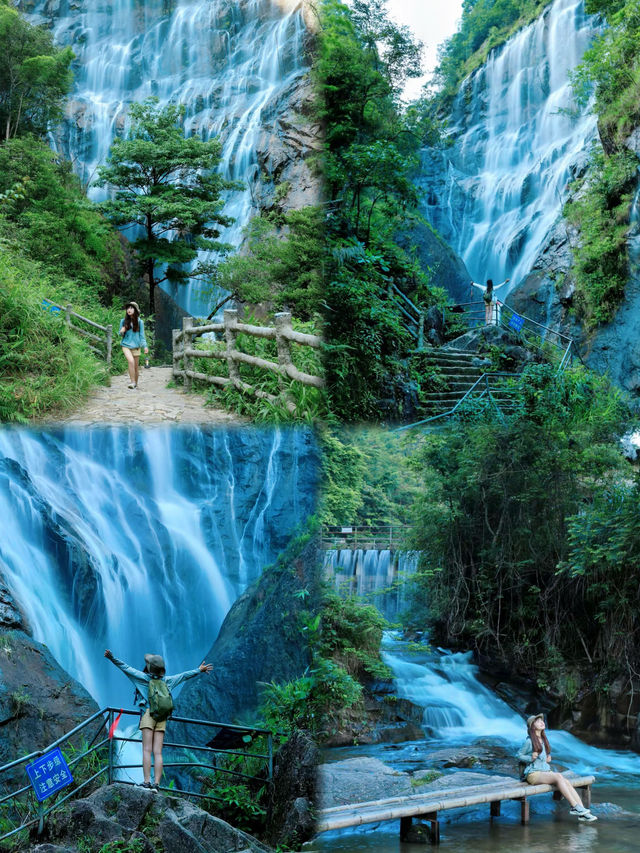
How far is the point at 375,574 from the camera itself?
8094 millimetres

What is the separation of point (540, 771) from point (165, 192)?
21.6 feet

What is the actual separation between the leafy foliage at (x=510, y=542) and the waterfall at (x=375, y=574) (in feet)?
1.51

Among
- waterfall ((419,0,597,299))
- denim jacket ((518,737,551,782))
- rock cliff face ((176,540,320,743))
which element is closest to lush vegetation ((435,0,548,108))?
waterfall ((419,0,597,299))

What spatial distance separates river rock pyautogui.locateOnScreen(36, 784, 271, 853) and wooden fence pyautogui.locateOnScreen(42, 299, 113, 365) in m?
2.76

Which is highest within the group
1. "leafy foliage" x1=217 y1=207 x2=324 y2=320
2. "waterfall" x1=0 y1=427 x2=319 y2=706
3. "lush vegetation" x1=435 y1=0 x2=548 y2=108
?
"lush vegetation" x1=435 y1=0 x2=548 y2=108

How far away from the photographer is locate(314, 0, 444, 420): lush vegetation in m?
2.57

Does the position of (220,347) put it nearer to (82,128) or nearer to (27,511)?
(82,128)

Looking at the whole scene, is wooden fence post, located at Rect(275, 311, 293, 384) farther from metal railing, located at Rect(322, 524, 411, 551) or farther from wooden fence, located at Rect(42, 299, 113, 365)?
metal railing, located at Rect(322, 524, 411, 551)

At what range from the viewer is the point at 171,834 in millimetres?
4344

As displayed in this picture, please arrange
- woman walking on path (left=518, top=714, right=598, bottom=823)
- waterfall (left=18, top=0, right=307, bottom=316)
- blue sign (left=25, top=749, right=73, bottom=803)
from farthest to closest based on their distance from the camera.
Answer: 1. woman walking on path (left=518, top=714, right=598, bottom=823)
2. blue sign (left=25, top=749, right=73, bottom=803)
3. waterfall (left=18, top=0, right=307, bottom=316)

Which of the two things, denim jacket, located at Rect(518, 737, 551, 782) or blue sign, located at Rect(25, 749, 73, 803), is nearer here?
blue sign, located at Rect(25, 749, 73, 803)

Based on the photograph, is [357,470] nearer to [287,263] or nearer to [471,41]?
[287,263]

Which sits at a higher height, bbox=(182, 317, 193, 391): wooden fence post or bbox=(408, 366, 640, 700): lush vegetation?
bbox=(182, 317, 193, 391): wooden fence post

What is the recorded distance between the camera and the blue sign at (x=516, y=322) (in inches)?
351
